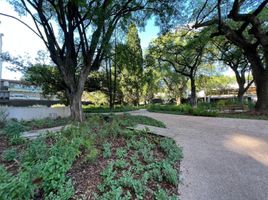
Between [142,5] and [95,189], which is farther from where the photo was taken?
[142,5]

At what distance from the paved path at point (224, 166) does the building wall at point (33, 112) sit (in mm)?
8877

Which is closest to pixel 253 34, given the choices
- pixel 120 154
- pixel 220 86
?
pixel 120 154

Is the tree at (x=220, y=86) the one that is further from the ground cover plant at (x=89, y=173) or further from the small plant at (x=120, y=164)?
the small plant at (x=120, y=164)

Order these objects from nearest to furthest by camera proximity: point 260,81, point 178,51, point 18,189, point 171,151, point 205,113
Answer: point 18,189 < point 171,151 < point 205,113 < point 260,81 < point 178,51

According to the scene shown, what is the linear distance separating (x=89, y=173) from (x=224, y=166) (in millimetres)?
2419

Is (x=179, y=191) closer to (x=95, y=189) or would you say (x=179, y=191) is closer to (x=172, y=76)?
(x=95, y=189)

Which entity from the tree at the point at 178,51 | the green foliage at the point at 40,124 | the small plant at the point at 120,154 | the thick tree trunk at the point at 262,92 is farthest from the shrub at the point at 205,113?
the small plant at the point at 120,154

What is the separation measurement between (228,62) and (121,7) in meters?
15.6

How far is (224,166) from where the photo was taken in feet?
11.6

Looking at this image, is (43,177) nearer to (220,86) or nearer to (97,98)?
(97,98)

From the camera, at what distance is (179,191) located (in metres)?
2.74

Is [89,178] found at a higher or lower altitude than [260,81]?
lower

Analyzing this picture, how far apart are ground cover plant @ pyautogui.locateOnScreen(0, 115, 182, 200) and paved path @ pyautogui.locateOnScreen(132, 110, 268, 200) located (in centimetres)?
29

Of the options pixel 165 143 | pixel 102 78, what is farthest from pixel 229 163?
pixel 102 78
